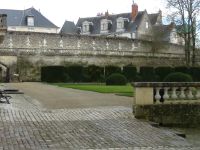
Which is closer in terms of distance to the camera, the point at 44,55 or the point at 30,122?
the point at 30,122

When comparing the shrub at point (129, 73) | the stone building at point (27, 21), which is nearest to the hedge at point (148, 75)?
the shrub at point (129, 73)

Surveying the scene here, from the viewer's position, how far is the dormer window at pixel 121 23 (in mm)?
74125

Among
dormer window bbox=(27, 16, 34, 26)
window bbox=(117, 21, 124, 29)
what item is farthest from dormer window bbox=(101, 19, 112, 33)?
dormer window bbox=(27, 16, 34, 26)

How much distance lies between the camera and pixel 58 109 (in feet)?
49.9

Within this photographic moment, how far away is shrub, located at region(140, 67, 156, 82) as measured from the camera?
152 feet

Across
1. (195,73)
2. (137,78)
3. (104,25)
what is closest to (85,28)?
(104,25)

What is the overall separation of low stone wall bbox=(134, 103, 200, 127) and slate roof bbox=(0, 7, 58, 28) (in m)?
60.5

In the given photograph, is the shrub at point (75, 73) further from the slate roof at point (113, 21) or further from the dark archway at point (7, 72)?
the slate roof at point (113, 21)

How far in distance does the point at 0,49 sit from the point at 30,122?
1480 inches

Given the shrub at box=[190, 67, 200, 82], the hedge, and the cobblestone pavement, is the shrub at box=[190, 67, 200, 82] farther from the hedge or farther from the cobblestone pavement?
the cobblestone pavement

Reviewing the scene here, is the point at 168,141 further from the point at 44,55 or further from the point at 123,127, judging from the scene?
the point at 44,55

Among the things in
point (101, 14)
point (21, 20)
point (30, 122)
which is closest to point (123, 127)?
point (30, 122)

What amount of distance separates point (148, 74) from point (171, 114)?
34348mm

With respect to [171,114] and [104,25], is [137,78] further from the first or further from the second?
[171,114]
